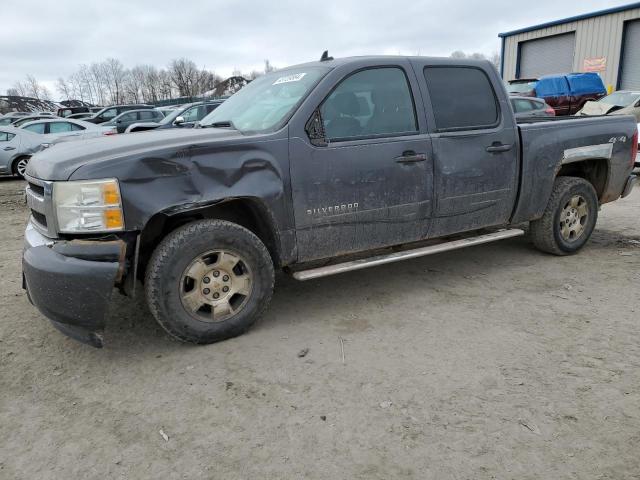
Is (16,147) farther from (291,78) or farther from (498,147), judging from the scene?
(498,147)

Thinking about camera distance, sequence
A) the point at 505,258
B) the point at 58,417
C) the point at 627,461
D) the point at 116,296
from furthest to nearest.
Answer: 1. the point at 505,258
2. the point at 116,296
3. the point at 58,417
4. the point at 627,461

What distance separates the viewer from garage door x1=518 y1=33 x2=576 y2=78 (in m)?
25.8

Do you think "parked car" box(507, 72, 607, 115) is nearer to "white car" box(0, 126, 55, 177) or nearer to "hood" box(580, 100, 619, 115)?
"hood" box(580, 100, 619, 115)

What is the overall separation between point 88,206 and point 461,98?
3014 mm

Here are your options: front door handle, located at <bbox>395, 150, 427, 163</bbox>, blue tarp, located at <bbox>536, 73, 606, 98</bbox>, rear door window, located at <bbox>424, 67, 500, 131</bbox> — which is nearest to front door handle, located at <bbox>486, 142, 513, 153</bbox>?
rear door window, located at <bbox>424, 67, 500, 131</bbox>

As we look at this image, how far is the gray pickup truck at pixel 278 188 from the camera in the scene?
3.01m

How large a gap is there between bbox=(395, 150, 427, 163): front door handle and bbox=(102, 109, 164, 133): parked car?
15794mm

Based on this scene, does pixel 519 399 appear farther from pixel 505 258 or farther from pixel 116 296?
pixel 116 296

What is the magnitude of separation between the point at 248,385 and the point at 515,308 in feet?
7.14

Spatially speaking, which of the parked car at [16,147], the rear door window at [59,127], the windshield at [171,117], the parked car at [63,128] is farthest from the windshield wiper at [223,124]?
the rear door window at [59,127]

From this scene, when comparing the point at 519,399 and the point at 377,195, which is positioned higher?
the point at 377,195

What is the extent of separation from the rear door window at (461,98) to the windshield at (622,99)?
37.6ft

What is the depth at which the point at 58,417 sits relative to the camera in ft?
8.86

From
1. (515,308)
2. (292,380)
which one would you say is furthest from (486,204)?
(292,380)
